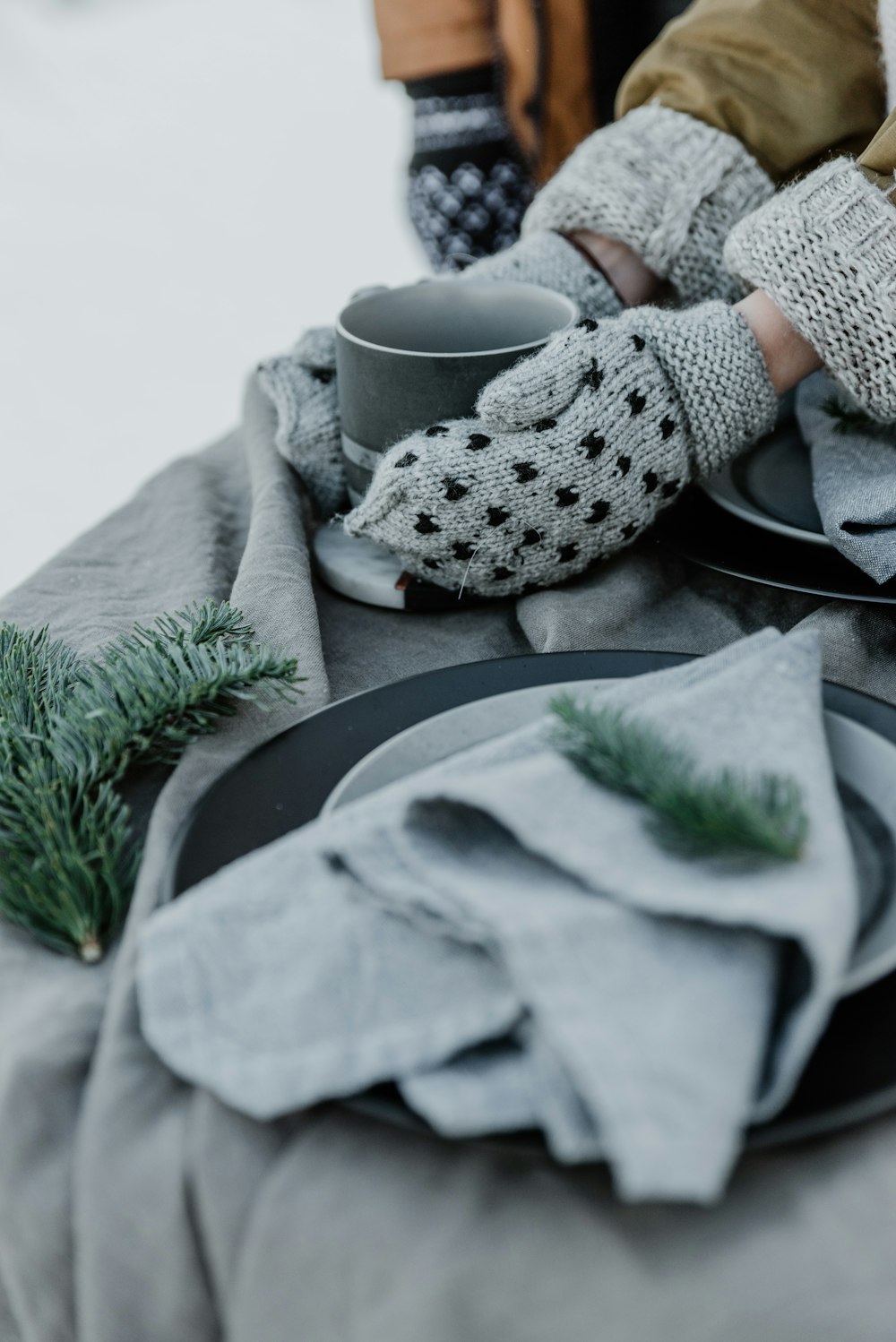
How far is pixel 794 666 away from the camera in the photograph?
408 mm

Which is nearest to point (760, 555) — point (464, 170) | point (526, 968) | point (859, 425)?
point (859, 425)

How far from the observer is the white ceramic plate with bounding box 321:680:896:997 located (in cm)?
34

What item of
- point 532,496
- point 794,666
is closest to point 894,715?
point 794,666

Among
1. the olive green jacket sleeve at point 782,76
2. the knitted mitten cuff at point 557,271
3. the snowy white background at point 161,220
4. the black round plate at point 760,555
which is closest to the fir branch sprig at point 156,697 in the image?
the black round plate at point 760,555

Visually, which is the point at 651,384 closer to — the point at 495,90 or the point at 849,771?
the point at 849,771

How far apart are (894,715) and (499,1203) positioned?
228 mm

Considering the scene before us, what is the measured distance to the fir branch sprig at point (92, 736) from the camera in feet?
1.36

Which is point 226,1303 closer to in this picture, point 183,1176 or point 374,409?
point 183,1176

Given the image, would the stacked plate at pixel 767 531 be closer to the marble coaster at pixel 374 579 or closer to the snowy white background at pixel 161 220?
the marble coaster at pixel 374 579

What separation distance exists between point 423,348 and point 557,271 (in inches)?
4.5

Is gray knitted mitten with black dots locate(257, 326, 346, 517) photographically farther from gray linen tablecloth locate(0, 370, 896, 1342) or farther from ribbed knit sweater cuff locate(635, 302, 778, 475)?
gray linen tablecloth locate(0, 370, 896, 1342)

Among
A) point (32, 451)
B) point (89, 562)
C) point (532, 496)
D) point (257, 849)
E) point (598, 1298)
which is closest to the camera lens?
point (598, 1298)

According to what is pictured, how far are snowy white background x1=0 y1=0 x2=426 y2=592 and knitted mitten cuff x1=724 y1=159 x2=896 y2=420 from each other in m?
0.86

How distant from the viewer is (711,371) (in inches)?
23.0
